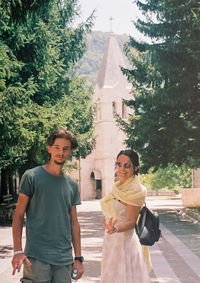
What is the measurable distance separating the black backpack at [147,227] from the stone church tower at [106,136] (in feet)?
170

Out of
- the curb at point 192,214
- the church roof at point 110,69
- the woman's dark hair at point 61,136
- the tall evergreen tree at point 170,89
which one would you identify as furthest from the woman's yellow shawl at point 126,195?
the church roof at point 110,69

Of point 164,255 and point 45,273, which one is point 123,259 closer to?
point 45,273

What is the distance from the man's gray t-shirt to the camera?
12.4 feet

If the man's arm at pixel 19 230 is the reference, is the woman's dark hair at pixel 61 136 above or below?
above

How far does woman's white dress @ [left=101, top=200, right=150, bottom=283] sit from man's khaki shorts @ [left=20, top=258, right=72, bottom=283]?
1.02 meters

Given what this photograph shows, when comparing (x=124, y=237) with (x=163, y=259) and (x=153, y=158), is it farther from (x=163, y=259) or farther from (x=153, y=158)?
(x=153, y=158)

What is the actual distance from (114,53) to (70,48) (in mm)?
37355

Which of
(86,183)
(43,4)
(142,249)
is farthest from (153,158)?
(86,183)

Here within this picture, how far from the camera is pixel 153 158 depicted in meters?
23.4

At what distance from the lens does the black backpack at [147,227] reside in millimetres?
4879

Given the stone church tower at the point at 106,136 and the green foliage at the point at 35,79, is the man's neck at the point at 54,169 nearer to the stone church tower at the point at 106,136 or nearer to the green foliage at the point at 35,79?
the green foliage at the point at 35,79

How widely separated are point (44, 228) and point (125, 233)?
49.5 inches

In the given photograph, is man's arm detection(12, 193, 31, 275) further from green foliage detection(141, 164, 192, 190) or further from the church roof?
the church roof

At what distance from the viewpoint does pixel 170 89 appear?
19891 mm
